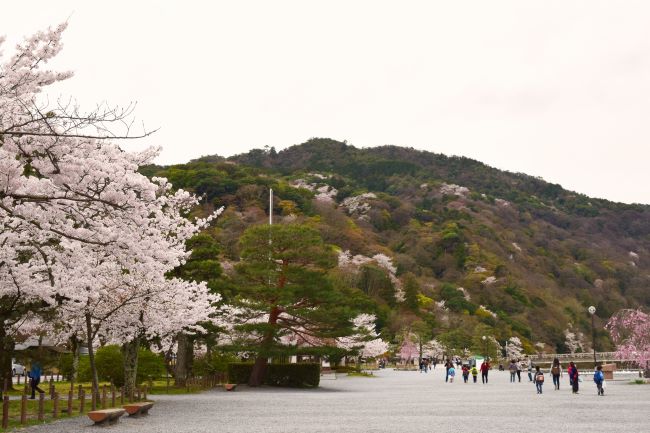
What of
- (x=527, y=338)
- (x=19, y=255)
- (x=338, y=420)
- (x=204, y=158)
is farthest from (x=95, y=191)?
(x=204, y=158)

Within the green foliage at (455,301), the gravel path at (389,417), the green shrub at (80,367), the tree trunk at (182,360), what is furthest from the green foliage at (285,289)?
the green foliage at (455,301)

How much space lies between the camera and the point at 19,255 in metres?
16.6

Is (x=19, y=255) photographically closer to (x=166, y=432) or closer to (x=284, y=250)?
(x=166, y=432)

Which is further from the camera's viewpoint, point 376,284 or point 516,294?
point 516,294

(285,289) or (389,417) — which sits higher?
(285,289)

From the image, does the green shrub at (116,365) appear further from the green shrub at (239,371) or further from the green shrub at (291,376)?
the green shrub at (291,376)

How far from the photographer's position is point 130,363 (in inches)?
939

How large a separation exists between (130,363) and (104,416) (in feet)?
31.3

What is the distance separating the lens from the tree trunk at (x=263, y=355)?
104 ft

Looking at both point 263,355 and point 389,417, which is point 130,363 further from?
point 389,417

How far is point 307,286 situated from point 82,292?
53.6ft

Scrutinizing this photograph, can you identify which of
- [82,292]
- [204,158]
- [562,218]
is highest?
[204,158]

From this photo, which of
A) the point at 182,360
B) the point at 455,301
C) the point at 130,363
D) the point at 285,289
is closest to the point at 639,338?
the point at 285,289

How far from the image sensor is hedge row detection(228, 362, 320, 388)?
35.2 meters
